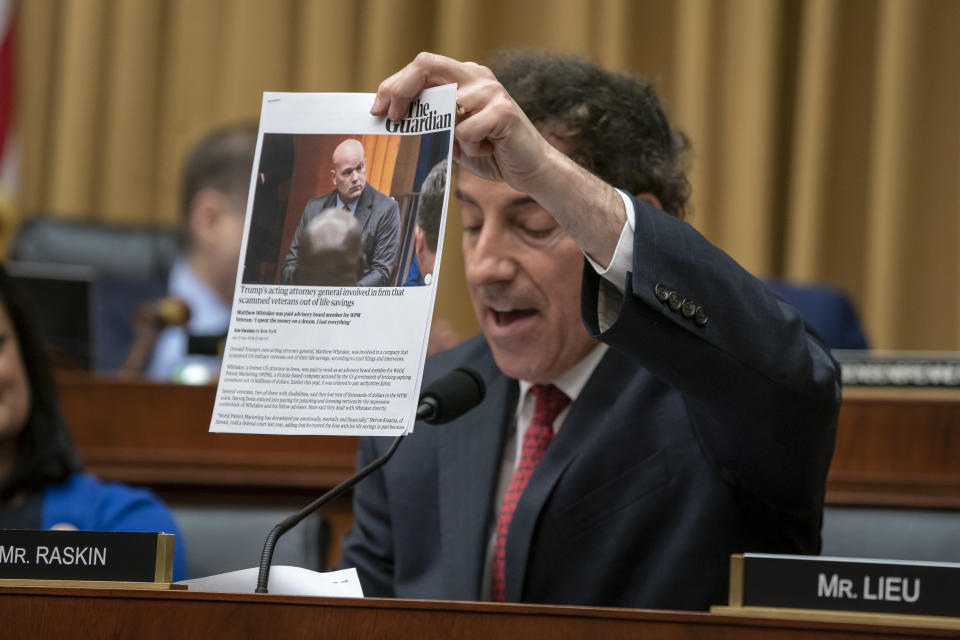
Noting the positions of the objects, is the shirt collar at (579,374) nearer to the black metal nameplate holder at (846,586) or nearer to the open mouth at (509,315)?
the open mouth at (509,315)

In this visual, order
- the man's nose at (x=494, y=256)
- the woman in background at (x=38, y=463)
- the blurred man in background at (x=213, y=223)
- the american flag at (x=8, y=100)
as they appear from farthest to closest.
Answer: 1. the american flag at (x=8, y=100)
2. the blurred man in background at (x=213, y=223)
3. the woman in background at (x=38, y=463)
4. the man's nose at (x=494, y=256)

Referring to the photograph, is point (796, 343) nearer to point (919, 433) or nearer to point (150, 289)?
point (919, 433)

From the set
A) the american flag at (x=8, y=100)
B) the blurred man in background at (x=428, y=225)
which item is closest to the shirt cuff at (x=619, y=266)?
the blurred man in background at (x=428, y=225)

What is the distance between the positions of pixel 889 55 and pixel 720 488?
263cm

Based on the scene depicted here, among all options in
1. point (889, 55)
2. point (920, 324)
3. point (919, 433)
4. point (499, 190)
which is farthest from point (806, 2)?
point (499, 190)

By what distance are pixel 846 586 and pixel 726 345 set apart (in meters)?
0.29

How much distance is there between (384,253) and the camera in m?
1.00

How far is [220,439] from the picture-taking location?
87.7 inches

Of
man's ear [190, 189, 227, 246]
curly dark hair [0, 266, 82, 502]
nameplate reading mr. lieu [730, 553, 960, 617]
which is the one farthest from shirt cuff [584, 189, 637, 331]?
man's ear [190, 189, 227, 246]

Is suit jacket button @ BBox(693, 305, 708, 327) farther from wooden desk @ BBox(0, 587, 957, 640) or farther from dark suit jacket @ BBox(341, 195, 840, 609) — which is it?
wooden desk @ BBox(0, 587, 957, 640)

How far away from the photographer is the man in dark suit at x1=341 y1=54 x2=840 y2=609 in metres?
1.07

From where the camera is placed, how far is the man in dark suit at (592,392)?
1072 millimetres

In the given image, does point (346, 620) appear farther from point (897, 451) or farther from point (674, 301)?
point (897, 451)

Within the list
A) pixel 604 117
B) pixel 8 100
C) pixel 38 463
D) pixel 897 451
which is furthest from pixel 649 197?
pixel 8 100
